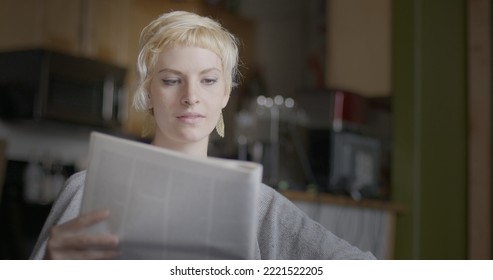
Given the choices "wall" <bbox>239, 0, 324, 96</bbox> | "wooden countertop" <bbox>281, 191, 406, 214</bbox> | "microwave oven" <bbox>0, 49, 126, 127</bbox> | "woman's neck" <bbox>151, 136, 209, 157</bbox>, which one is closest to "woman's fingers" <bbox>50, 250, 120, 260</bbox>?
"woman's neck" <bbox>151, 136, 209, 157</bbox>

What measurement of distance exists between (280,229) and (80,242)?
0.22 metres

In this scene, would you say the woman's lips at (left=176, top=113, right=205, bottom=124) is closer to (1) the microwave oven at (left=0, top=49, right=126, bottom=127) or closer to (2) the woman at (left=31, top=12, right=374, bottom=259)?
(2) the woman at (left=31, top=12, right=374, bottom=259)

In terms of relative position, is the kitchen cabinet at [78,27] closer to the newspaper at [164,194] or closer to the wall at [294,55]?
the wall at [294,55]

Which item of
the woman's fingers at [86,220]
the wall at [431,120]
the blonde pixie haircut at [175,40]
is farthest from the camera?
the wall at [431,120]

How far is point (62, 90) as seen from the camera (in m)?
2.13

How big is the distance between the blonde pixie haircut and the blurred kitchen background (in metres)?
1.15

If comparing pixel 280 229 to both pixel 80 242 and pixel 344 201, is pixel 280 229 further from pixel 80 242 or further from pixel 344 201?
pixel 344 201

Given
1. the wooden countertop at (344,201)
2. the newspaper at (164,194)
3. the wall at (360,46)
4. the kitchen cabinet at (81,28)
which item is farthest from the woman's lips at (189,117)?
the wall at (360,46)

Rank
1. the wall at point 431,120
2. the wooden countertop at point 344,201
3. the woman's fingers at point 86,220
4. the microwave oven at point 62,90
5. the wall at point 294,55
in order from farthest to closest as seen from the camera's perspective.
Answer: the wall at point 294,55, the wall at point 431,120, the microwave oven at point 62,90, the wooden countertop at point 344,201, the woman's fingers at point 86,220

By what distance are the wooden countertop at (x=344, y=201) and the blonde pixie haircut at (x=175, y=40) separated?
82 cm

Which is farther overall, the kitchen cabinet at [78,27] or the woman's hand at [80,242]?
the kitchen cabinet at [78,27]

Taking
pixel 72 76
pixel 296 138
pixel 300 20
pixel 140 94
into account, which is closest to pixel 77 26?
pixel 72 76

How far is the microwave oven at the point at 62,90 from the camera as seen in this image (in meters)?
1.96

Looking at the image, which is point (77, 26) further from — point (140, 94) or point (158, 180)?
point (158, 180)
